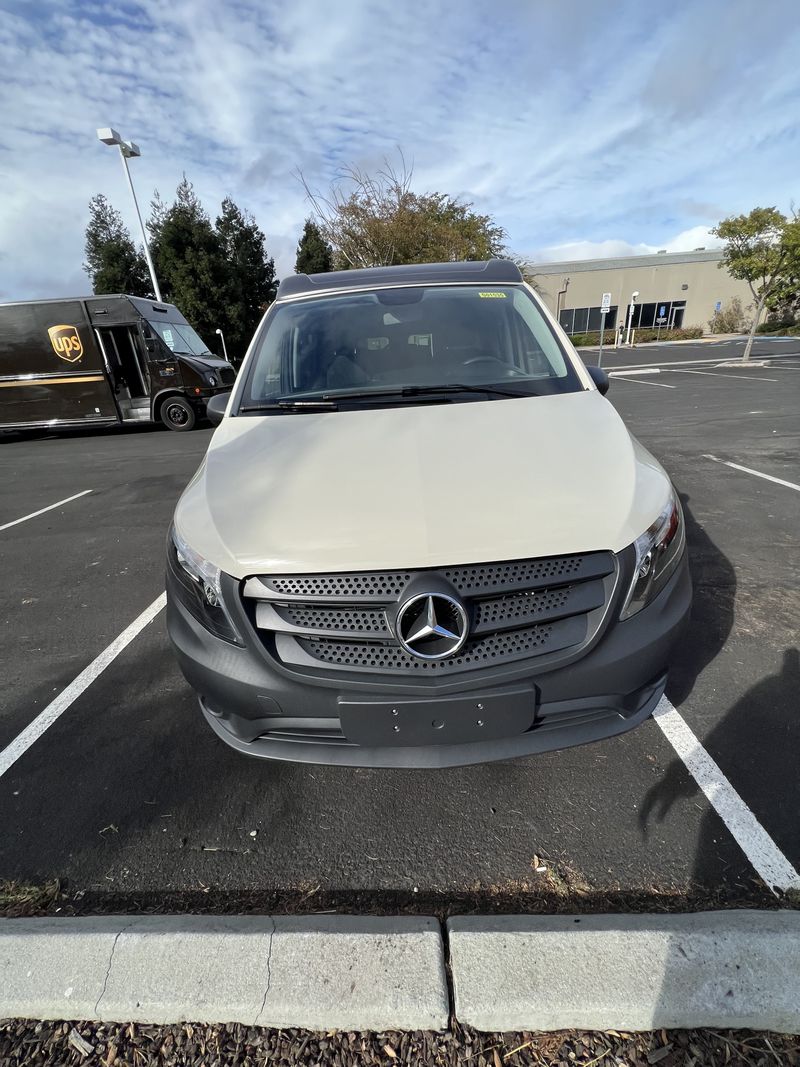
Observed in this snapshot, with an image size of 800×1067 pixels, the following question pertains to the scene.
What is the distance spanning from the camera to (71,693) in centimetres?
297

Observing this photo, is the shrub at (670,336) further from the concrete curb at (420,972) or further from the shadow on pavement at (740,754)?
the concrete curb at (420,972)

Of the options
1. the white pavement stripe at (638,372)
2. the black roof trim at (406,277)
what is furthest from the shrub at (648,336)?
the black roof trim at (406,277)

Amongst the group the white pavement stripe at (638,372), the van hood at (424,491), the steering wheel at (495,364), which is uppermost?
the steering wheel at (495,364)

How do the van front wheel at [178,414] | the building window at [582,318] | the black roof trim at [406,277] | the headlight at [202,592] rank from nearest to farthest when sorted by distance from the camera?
1. the headlight at [202,592]
2. the black roof trim at [406,277]
3. the van front wheel at [178,414]
4. the building window at [582,318]

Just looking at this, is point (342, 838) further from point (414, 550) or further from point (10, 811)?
point (10, 811)

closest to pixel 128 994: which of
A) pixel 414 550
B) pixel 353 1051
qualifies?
pixel 353 1051

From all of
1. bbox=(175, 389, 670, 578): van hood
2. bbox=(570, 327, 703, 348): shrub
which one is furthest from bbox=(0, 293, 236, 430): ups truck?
bbox=(570, 327, 703, 348): shrub

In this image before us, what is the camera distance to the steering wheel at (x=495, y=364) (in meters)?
2.75

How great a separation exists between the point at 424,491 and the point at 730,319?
57167 mm

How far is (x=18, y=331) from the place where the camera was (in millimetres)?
11758

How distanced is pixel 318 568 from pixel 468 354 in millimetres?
1775

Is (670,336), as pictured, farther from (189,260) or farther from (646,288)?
(189,260)

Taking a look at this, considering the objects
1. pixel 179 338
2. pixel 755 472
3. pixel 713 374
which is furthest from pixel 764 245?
pixel 179 338

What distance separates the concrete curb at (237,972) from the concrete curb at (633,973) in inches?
5.4
